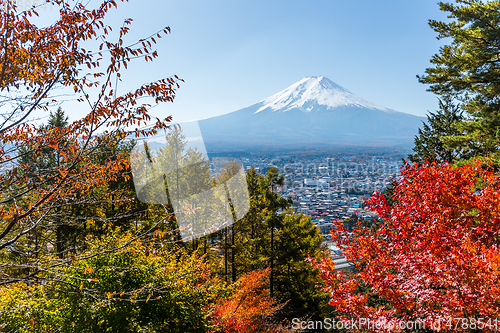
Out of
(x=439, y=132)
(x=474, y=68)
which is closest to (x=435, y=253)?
(x=474, y=68)

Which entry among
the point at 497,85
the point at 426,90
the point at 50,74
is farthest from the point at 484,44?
the point at 50,74

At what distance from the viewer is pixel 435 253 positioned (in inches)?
221

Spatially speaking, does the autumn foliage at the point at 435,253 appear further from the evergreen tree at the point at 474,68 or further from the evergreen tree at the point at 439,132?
the evergreen tree at the point at 439,132

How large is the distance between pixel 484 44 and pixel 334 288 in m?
9.41

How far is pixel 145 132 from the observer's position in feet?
12.2

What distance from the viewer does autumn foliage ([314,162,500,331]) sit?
4.72m

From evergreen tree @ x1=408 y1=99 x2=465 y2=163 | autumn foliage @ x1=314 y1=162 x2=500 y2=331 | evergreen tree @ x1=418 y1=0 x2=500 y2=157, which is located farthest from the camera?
evergreen tree @ x1=408 y1=99 x2=465 y2=163

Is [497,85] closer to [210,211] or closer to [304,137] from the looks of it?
[210,211]

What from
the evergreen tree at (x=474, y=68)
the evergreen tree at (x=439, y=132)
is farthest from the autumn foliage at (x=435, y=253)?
the evergreen tree at (x=439, y=132)

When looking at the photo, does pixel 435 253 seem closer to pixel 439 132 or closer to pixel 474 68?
pixel 474 68

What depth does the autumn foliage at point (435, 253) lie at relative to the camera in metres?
4.72

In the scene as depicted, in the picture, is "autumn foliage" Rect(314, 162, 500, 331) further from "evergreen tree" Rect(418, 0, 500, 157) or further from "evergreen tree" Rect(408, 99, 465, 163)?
"evergreen tree" Rect(408, 99, 465, 163)

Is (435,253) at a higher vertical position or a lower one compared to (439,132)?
lower

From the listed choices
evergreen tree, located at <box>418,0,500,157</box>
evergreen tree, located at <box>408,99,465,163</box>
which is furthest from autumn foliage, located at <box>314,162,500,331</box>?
evergreen tree, located at <box>408,99,465,163</box>
